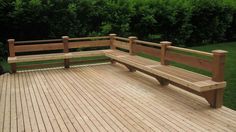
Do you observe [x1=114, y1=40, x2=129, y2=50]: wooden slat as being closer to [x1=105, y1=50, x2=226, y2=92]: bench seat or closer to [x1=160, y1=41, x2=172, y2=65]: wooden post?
[x1=105, y1=50, x2=226, y2=92]: bench seat

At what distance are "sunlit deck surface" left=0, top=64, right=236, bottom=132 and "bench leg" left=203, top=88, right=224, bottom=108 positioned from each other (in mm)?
106

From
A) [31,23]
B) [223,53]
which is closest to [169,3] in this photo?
[31,23]

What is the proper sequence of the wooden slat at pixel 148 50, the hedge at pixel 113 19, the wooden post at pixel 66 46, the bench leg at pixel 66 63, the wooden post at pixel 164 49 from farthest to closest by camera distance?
the hedge at pixel 113 19 < the bench leg at pixel 66 63 < the wooden post at pixel 66 46 < the wooden slat at pixel 148 50 < the wooden post at pixel 164 49

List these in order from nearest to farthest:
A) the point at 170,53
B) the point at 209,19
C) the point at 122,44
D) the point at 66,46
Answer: the point at 170,53, the point at 122,44, the point at 66,46, the point at 209,19

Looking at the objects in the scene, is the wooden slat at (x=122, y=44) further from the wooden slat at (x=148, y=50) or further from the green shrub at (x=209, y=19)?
the green shrub at (x=209, y=19)

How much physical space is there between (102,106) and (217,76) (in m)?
2.07

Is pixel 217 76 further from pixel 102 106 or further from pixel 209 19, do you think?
pixel 209 19

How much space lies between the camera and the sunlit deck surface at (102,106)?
3.94 m

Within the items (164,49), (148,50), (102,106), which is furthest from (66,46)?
(102,106)

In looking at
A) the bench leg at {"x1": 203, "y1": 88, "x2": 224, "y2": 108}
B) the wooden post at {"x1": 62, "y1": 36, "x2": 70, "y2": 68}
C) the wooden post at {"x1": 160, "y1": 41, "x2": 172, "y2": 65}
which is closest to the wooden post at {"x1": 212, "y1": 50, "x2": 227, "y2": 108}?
the bench leg at {"x1": 203, "y1": 88, "x2": 224, "y2": 108}

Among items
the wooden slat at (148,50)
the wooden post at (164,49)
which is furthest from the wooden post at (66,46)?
the wooden post at (164,49)

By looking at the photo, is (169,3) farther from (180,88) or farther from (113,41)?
(180,88)

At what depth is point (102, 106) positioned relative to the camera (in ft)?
15.5

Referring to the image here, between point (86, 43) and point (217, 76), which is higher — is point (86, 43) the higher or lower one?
the higher one
